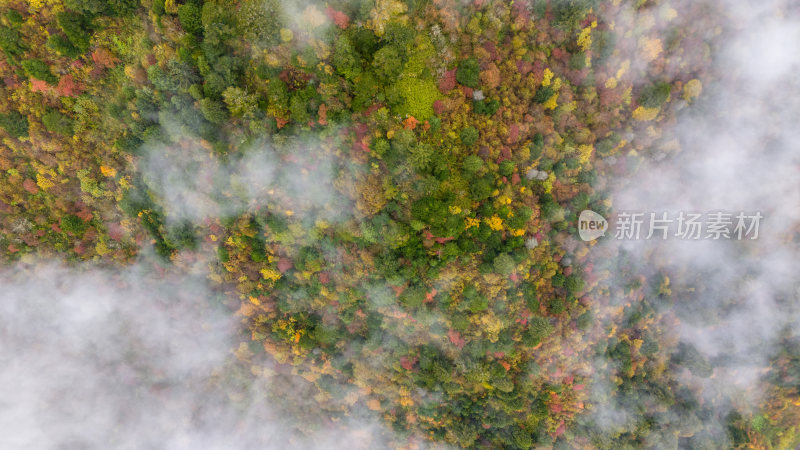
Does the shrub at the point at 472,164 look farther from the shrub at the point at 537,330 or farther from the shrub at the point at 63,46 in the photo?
the shrub at the point at 63,46

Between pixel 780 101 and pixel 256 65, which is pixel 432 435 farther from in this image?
pixel 780 101

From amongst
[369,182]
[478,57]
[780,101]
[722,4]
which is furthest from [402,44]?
[780,101]

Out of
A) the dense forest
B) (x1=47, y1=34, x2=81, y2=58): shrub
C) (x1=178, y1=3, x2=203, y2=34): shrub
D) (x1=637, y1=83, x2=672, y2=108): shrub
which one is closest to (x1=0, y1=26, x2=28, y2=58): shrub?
the dense forest

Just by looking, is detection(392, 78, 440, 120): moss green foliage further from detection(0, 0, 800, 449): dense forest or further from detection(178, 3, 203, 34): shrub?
detection(178, 3, 203, 34): shrub

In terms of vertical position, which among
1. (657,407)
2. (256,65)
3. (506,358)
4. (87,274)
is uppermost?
(256,65)

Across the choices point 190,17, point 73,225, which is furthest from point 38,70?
point 190,17
